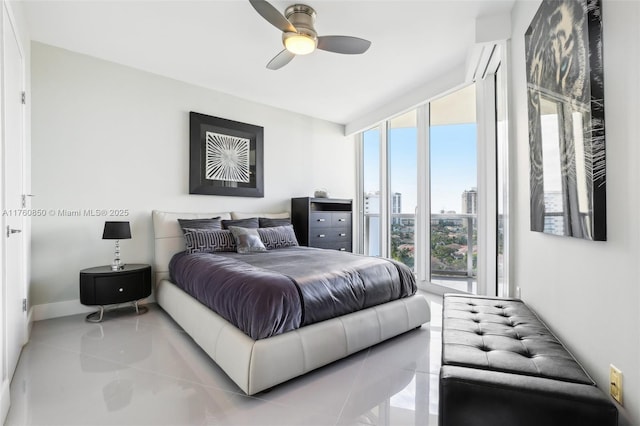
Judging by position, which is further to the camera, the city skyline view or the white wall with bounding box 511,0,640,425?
the city skyline view

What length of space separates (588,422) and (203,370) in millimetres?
1970

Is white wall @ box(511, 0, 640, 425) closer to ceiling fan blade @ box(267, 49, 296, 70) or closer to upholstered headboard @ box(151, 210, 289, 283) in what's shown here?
ceiling fan blade @ box(267, 49, 296, 70)

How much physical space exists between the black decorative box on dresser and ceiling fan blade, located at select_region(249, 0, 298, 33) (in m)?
2.49

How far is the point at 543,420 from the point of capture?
102 centimetres

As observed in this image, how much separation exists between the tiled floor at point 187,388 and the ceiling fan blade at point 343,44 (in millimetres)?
2413

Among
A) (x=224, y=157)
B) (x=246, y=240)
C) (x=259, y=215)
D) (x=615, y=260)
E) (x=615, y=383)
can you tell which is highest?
(x=224, y=157)

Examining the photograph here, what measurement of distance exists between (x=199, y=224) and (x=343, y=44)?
7.88 feet

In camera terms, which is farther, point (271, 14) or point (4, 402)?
point (271, 14)

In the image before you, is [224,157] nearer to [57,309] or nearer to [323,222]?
[323,222]

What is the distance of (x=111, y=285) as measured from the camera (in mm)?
2773

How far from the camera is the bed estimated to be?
1.67 meters

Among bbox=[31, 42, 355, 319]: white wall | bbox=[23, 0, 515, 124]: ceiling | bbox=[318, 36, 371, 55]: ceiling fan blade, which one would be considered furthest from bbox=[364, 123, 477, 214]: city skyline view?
bbox=[31, 42, 355, 319]: white wall

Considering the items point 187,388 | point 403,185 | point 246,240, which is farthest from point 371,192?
point 187,388

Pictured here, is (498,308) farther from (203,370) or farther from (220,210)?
(220,210)
